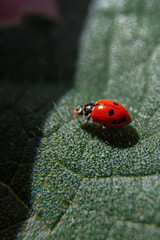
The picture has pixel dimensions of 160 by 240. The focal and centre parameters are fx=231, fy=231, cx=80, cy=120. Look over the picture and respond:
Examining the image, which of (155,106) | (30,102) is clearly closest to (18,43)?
(30,102)

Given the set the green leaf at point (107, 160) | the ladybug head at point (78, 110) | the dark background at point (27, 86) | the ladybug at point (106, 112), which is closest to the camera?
the green leaf at point (107, 160)

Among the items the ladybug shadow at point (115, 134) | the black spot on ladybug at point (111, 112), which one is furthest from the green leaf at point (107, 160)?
the black spot on ladybug at point (111, 112)

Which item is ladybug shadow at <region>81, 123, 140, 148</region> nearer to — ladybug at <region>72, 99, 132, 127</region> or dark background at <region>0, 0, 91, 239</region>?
ladybug at <region>72, 99, 132, 127</region>

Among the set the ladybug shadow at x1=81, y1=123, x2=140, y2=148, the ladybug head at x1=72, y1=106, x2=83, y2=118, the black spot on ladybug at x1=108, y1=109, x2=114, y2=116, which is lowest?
the ladybug shadow at x1=81, y1=123, x2=140, y2=148

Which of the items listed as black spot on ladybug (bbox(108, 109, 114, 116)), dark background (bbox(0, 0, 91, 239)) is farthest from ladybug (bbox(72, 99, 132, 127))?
dark background (bbox(0, 0, 91, 239))

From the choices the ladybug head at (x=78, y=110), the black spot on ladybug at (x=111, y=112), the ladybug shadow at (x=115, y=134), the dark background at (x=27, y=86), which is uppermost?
the dark background at (x=27, y=86)

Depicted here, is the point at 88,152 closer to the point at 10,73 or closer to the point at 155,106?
the point at 155,106

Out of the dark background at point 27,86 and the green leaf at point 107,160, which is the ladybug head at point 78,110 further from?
the dark background at point 27,86
